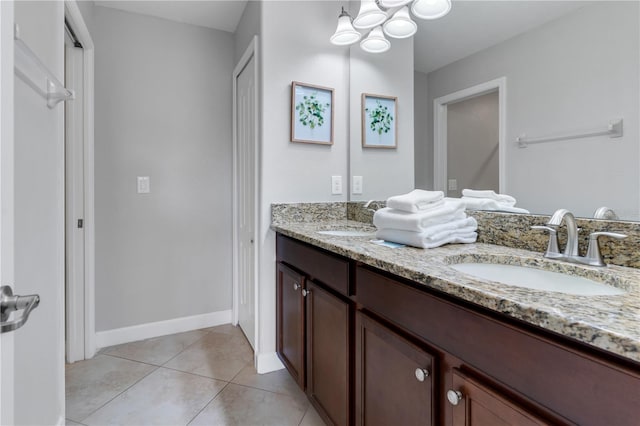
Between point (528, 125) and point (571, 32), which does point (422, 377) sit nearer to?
point (528, 125)

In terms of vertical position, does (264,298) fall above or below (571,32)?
below

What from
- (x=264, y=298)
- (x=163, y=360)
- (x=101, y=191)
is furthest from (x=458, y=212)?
(x=101, y=191)

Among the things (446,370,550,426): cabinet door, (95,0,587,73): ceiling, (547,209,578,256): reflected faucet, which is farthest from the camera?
(95,0,587,73): ceiling

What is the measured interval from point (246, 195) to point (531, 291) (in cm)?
193

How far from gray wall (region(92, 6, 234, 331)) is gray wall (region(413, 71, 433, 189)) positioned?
5.05 ft

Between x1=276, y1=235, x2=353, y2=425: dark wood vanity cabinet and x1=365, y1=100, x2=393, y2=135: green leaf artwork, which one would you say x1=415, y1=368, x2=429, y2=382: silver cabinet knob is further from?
x1=365, y1=100, x2=393, y2=135: green leaf artwork

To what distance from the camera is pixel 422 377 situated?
0.82 meters

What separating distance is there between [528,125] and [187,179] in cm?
222

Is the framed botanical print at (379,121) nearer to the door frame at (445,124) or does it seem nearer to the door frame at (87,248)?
the door frame at (445,124)

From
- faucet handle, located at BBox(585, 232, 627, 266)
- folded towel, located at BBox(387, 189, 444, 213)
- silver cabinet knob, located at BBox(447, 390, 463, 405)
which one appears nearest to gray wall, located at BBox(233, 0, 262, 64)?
folded towel, located at BBox(387, 189, 444, 213)

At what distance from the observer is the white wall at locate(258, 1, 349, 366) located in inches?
75.7

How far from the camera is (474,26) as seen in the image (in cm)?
137

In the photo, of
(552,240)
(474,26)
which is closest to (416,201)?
(552,240)

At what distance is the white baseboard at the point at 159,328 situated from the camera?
2.30 meters
